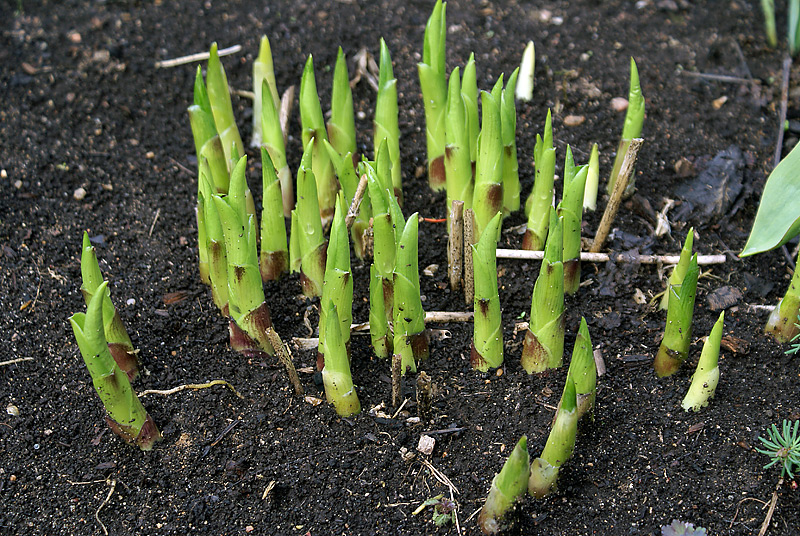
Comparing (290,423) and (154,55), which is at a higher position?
(154,55)

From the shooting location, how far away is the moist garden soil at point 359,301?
1.67 meters

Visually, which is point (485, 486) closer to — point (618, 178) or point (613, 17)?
point (618, 178)

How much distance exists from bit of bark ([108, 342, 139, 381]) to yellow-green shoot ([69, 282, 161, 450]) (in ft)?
0.67

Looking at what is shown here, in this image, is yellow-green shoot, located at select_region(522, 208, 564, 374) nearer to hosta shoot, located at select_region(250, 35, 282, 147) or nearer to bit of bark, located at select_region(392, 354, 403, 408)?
bit of bark, located at select_region(392, 354, 403, 408)

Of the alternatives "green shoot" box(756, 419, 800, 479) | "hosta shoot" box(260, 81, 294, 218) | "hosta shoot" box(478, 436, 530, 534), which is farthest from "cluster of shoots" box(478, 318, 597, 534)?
"hosta shoot" box(260, 81, 294, 218)

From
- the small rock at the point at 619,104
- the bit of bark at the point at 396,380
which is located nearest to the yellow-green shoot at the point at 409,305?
the bit of bark at the point at 396,380

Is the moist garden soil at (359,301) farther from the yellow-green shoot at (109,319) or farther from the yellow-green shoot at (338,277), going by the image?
the yellow-green shoot at (338,277)

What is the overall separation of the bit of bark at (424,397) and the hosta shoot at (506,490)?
0.27m

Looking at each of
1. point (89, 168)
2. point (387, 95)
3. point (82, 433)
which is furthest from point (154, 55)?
point (82, 433)

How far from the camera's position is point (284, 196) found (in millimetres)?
2367

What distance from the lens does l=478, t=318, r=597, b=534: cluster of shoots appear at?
1.43 meters

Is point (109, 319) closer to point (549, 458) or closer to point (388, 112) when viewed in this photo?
point (388, 112)

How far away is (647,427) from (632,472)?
0.44 feet

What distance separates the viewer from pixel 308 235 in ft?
6.50
